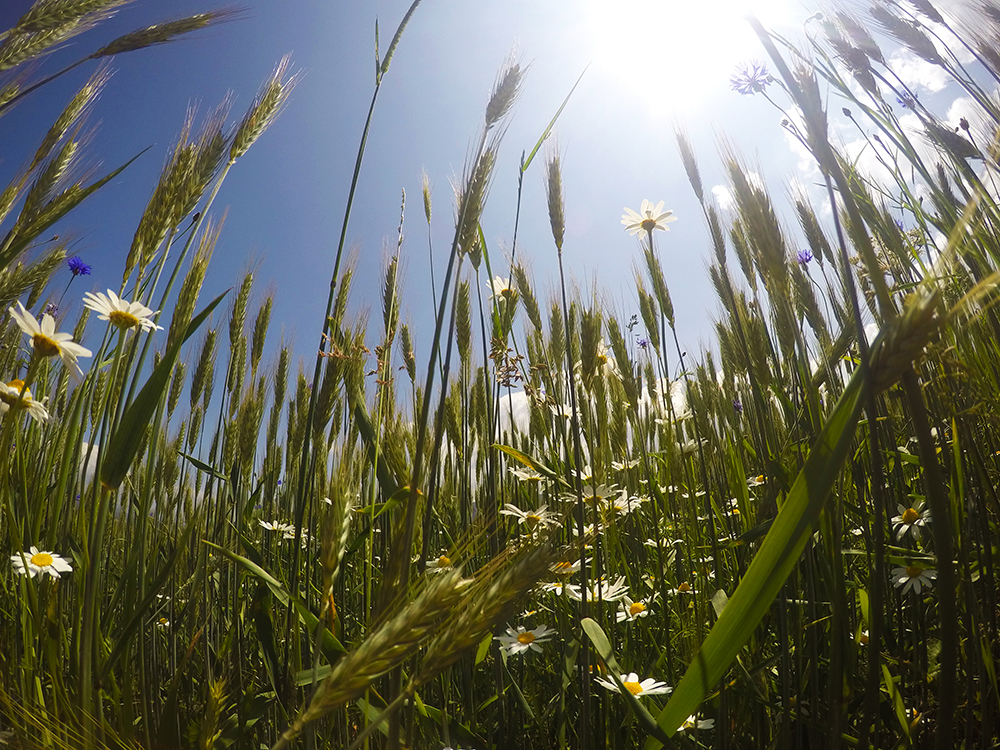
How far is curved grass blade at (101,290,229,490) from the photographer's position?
766 mm

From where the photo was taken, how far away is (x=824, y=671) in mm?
1317

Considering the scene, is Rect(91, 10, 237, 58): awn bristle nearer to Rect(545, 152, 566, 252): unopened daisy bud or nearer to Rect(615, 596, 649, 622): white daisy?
Rect(545, 152, 566, 252): unopened daisy bud

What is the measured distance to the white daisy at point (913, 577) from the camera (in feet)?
3.79

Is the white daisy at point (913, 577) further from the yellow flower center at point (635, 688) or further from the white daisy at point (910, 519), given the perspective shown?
the yellow flower center at point (635, 688)

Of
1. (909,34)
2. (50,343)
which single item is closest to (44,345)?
(50,343)

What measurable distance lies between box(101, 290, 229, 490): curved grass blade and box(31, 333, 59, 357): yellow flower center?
426mm

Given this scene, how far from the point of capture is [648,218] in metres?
2.29

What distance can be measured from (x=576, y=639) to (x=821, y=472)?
3.03 ft

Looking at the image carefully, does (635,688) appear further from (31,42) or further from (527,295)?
(31,42)

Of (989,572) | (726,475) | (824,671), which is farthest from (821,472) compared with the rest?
(726,475)

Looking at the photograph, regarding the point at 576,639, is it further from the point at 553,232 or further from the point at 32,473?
the point at 32,473

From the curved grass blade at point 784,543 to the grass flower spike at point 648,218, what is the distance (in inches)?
74.7

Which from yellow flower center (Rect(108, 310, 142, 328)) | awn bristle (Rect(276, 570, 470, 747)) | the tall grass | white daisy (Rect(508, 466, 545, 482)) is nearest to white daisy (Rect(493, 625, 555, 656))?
the tall grass

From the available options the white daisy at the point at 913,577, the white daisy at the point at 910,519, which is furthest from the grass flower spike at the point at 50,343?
the white daisy at the point at 910,519
